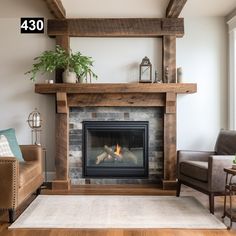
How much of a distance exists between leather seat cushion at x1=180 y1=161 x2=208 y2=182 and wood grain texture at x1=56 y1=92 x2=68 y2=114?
1.71 m

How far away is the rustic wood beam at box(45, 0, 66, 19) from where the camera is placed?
13.2 ft

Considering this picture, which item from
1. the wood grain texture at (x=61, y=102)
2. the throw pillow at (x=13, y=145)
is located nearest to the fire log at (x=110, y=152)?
the wood grain texture at (x=61, y=102)

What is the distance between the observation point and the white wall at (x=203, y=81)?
489 centimetres

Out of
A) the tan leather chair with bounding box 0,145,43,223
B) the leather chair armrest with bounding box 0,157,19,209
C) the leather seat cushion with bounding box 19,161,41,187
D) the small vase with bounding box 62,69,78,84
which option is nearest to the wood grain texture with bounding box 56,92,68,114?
the small vase with bounding box 62,69,78,84

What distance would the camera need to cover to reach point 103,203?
3.74m

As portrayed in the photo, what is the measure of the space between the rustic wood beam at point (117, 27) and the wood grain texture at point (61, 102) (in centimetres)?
90

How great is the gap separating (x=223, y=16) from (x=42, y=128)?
309 cm

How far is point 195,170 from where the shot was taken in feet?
12.3

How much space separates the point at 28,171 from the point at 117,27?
7.74 feet

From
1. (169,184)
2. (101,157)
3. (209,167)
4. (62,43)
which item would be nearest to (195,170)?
(209,167)

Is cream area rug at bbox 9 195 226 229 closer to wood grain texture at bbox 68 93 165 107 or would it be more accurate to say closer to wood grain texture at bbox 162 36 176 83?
wood grain texture at bbox 68 93 165 107

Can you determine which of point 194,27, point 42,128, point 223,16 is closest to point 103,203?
point 42,128

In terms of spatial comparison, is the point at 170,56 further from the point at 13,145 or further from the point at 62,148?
the point at 13,145

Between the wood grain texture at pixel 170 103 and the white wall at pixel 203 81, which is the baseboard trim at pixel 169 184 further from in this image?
the wood grain texture at pixel 170 103
